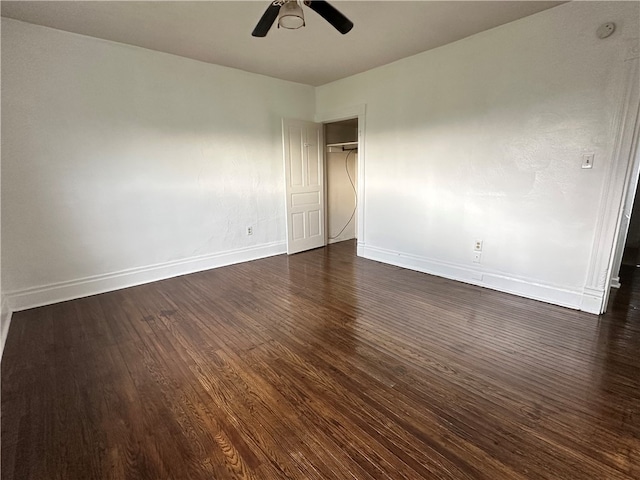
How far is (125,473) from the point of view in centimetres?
142

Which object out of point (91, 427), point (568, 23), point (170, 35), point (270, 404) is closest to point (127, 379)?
point (91, 427)

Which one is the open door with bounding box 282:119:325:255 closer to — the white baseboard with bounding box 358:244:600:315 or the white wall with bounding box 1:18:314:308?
the white wall with bounding box 1:18:314:308

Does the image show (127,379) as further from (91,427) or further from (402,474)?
(402,474)

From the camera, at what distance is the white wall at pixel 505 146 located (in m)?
2.65

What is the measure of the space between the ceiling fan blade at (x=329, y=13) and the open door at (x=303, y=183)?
266 centimetres

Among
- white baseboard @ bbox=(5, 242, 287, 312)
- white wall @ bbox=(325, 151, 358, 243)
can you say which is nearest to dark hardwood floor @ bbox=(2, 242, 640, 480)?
white baseboard @ bbox=(5, 242, 287, 312)

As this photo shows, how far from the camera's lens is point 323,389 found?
6.37 feet

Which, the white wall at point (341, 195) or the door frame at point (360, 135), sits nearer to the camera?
the door frame at point (360, 135)

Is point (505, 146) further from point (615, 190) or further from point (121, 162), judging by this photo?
point (121, 162)

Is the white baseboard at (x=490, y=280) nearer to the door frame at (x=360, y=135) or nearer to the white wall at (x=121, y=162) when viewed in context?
the door frame at (x=360, y=135)

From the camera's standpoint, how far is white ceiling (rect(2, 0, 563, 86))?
8.61ft

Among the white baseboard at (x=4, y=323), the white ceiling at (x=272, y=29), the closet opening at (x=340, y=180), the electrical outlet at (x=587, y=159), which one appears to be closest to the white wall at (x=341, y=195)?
the closet opening at (x=340, y=180)

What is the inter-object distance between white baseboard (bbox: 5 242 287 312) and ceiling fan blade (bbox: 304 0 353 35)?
3254 mm

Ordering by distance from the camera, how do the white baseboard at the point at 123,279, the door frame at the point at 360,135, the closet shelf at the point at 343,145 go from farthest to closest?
the closet shelf at the point at 343,145 < the door frame at the point at 360,135 < the white baseboard at the point at 123,279
